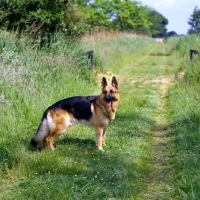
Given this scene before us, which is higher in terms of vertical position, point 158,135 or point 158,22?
point 158,22

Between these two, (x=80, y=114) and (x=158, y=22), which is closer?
(x=80, y=114)

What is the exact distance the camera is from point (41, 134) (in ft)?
20.3

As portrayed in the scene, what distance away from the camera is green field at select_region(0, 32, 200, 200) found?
4852mm

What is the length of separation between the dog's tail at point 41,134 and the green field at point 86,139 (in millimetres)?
165

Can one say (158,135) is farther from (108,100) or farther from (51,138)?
(51,138)

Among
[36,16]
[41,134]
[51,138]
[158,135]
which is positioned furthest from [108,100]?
[36,16]

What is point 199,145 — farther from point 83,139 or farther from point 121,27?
point 121,27

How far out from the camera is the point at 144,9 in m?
48.6

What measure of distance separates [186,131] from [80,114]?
2.12 m

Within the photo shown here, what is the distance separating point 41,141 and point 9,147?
1.76ft

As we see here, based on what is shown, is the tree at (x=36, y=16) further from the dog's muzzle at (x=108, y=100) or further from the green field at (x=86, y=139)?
the dog's muzzle at (x=108, y=100)

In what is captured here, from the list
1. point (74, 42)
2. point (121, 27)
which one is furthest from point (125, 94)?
point (121, 27)

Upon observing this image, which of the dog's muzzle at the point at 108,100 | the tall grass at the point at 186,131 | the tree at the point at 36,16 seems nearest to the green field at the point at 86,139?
the tall grass at the point at 186,131

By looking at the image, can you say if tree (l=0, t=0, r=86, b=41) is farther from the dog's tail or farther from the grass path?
the dog's tail
